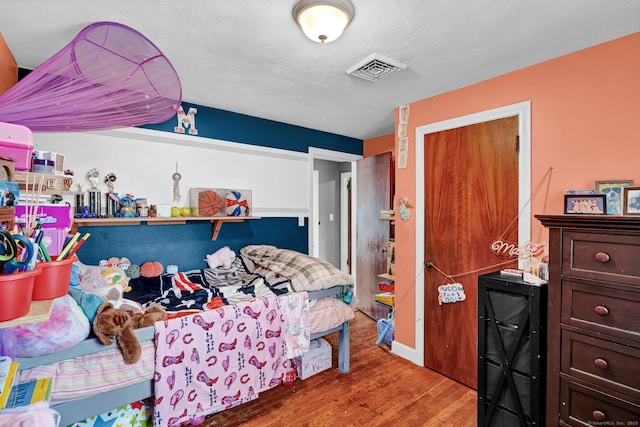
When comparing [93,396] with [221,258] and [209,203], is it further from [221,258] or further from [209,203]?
[209,203]

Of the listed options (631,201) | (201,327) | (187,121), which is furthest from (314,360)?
(187,121)

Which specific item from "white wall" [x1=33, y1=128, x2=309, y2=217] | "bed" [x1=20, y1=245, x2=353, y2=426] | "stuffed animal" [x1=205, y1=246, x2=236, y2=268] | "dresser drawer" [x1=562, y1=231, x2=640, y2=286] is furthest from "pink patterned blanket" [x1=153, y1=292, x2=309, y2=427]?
"dresser drawer" [x1=562, y1=231, x2=640, y2=286]

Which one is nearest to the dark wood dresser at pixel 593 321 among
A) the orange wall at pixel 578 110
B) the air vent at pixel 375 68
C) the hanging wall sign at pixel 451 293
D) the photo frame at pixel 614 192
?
the photo frame at pixel 614 192

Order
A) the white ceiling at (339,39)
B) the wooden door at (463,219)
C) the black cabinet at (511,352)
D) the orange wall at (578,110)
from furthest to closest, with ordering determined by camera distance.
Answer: the wooden door at (463,219) < the orange wall at (578,110) < the black cabinet at (511,352) < the white ceiling at (339,39)

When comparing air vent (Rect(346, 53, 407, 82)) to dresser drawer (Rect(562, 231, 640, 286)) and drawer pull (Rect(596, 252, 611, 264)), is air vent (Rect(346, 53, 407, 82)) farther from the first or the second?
drawer pull (Rect(596, 252, 611, 264))

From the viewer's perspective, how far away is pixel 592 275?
4.75ft

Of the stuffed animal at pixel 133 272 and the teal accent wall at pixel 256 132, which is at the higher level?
the teal accent wall at pixel 256 132

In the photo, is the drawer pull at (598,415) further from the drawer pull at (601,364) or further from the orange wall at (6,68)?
the orange wall at (6,68)

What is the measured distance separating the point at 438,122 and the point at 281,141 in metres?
1.75

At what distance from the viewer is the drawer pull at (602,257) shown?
1.40m

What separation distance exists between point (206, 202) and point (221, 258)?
57cm

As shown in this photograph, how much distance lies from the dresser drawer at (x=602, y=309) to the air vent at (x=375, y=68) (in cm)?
165

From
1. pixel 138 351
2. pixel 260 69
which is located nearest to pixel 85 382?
pixel 138 351

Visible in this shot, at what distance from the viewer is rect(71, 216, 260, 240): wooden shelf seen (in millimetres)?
2301
